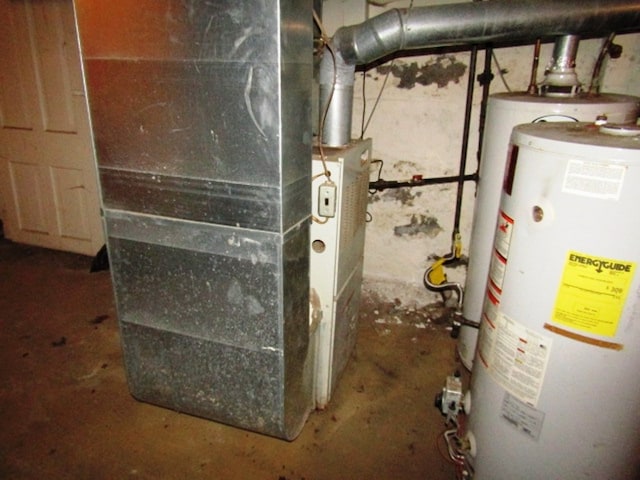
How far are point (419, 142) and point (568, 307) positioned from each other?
5.14 ft

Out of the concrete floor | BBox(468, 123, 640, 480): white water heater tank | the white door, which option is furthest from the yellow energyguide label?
the white door

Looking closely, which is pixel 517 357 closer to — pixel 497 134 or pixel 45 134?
pixel 497 134

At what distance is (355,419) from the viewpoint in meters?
1.86

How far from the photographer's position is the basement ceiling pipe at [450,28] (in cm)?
154

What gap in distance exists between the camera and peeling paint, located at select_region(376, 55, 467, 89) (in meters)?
2.25

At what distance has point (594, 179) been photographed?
98 cm

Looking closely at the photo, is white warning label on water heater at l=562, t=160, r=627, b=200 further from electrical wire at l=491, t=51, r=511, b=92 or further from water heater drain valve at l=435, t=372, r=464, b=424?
electrical wire at l=491, t=51, r=511, b=92

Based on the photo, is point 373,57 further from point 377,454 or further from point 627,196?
point 377,454

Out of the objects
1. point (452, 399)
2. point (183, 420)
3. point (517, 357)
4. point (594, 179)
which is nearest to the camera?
point (594, 179)

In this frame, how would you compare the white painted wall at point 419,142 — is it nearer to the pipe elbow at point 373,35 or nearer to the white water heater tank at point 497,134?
the white water heater tank at point 497,134

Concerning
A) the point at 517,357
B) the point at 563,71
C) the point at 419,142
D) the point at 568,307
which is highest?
the point at 563,71

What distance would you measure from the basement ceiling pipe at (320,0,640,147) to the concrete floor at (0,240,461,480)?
1272mm

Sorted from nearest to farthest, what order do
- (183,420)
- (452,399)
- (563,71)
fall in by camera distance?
(452,399) → (563,71) → (183,420)

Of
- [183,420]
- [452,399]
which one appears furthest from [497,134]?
[183,420]
